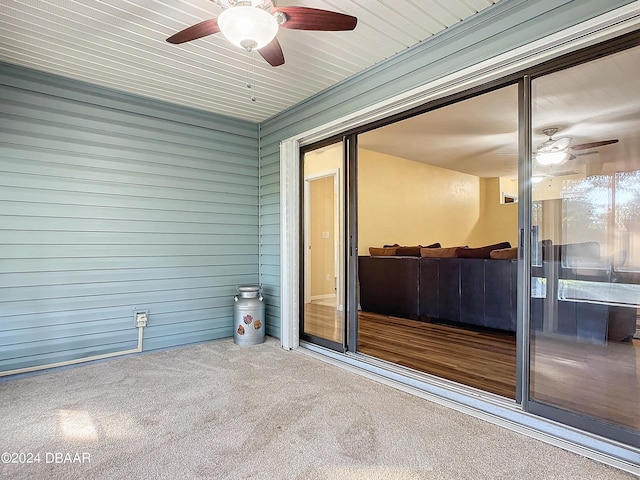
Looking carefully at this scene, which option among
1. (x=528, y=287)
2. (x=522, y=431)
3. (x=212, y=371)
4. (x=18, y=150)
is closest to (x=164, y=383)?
(x=212, y=371)

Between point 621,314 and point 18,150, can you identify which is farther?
point 18,150

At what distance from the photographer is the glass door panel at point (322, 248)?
4133 mm

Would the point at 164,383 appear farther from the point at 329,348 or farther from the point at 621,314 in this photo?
the point at 621,314

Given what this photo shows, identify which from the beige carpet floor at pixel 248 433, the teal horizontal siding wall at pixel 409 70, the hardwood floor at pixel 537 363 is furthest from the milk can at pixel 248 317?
the beige carpet floor at pixel 248 433

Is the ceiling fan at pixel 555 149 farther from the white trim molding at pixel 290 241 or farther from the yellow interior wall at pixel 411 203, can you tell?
the yellow interior wall at pixel 411 203

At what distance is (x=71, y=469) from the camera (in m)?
1.83

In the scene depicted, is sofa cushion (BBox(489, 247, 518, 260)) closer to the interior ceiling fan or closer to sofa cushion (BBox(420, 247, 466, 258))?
sofa cushion (BBox(420, 247, 466, 258))

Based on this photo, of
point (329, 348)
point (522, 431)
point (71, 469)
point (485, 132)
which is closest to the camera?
point (71, 469)

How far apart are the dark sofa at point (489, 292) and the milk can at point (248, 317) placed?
7.33 feet

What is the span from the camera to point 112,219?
11.7 feet

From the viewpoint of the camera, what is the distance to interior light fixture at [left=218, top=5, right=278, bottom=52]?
180 centimetres

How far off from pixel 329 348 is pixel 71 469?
2.31m

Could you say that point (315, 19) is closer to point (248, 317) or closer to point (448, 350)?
point (248, 317)

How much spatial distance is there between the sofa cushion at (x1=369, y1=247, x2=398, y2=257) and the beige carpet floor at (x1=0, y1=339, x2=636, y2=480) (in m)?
2.90
